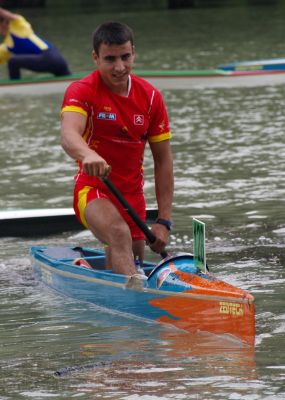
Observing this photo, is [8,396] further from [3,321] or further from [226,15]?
[226,15]

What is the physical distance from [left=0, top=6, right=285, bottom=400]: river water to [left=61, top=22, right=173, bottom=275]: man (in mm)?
554

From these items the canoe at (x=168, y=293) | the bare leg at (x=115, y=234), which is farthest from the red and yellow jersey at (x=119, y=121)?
the canoe at (x=168, y=293)

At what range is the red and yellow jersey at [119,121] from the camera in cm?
779

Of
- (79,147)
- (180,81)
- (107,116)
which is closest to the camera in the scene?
(79,147)

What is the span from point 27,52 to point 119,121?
40.2ft

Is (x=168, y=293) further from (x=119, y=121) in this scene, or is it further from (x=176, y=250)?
(x=176, y=250)

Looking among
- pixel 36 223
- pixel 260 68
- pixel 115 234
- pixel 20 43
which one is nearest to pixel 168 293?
pixel 115 234

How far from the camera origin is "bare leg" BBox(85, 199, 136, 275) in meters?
7.72

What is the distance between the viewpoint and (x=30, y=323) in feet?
25.2

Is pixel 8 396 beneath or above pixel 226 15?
beneath

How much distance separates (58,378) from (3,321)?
1.38 metres

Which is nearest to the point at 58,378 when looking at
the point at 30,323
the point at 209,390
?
the point at 209,390

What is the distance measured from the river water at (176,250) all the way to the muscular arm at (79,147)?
0.93 m

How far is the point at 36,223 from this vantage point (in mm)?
Result: 10414
